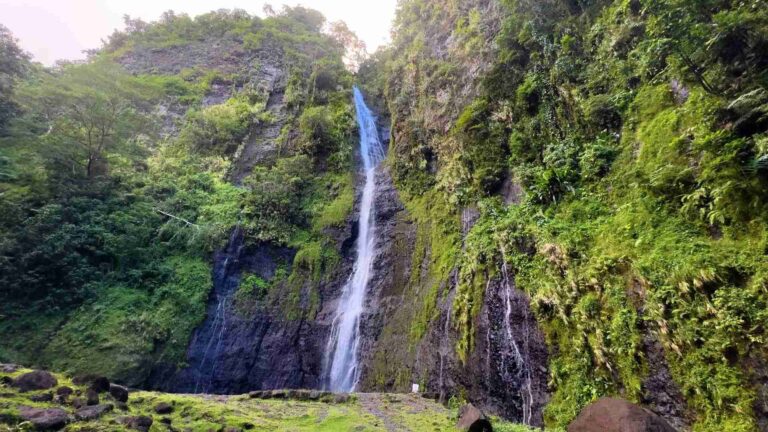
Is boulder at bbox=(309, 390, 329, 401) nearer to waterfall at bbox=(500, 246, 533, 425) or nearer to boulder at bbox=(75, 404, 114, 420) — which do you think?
waterfall at bbox=(500, 246, 533, 425)

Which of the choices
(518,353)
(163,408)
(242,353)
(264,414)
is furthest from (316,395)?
(242,353)

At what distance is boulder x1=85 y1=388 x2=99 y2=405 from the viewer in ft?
20.5

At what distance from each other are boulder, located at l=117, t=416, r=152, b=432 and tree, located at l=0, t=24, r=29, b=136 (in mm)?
17306

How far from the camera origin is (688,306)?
6.22 m

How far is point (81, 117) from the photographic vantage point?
1592 centimetres

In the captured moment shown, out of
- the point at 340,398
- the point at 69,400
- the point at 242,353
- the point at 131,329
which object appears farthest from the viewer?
the point at 242,353

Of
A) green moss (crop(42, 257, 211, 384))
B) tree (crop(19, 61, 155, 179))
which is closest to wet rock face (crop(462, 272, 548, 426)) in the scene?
green moss (crop(42, 257, 211, 384))

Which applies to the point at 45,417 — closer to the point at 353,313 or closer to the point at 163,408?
the point at 163,408

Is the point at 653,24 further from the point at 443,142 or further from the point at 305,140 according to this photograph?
the point at 305,140

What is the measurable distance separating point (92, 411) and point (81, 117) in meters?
14.8

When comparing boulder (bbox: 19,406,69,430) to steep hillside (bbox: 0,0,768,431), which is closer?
boulder (bbox: 19,406,69,430)

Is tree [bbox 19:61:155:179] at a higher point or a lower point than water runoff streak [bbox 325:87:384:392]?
higher

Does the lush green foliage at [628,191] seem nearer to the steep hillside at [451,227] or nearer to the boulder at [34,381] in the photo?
the steep hillside at [451,227]

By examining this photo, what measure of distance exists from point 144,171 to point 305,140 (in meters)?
8.76
